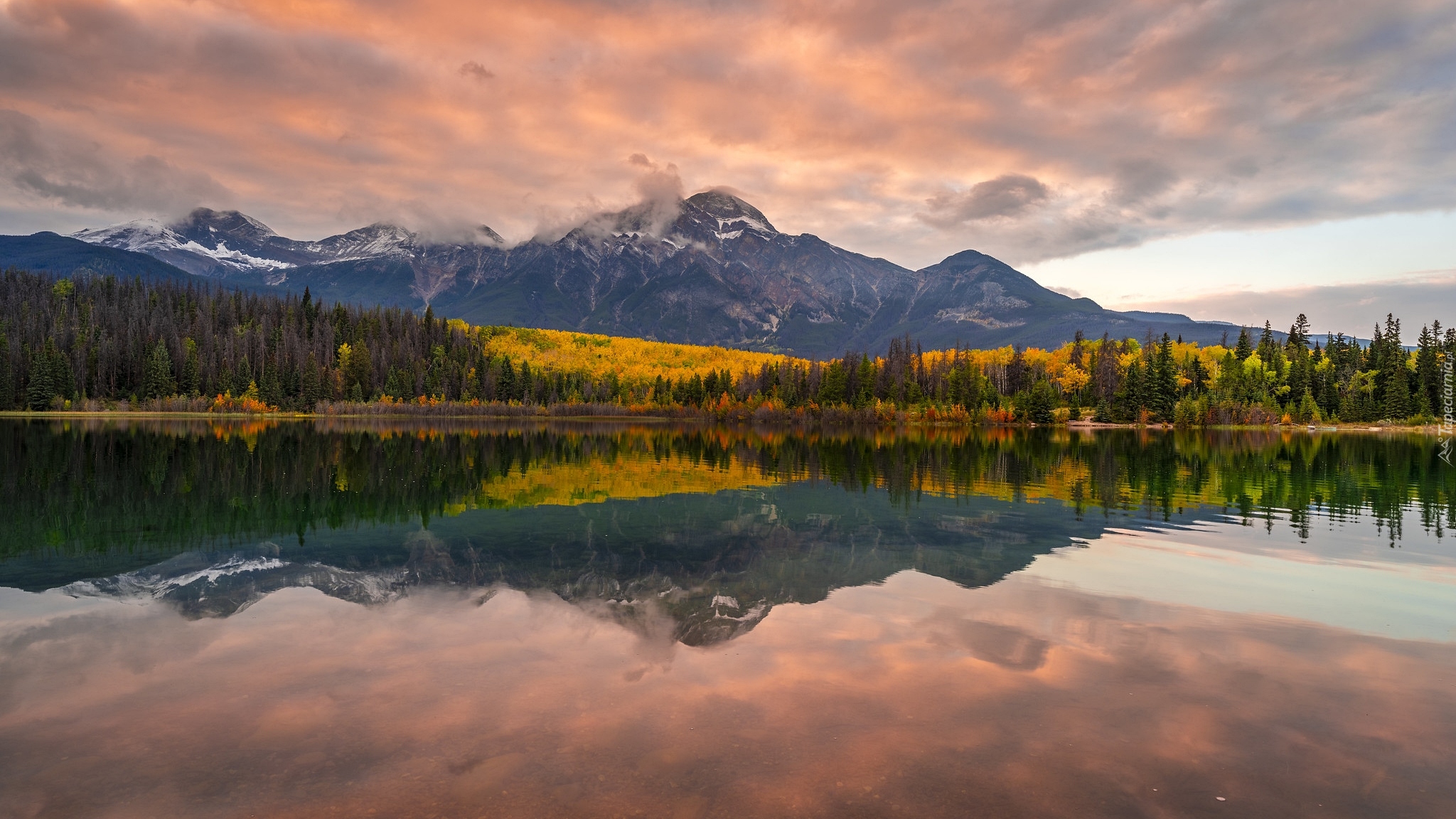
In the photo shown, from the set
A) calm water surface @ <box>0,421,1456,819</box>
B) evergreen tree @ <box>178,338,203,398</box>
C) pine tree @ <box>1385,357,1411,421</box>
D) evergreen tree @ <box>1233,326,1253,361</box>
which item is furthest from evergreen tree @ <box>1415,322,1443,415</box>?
evergreen tree @ <box>178,338,203,398</box>

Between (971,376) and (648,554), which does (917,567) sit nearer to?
(648,554)

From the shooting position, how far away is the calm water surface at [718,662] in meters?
8.36

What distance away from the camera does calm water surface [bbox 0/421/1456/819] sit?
8.36m

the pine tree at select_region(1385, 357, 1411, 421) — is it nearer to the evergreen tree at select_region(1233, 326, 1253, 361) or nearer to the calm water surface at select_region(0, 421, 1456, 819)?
the evergreen tree at select_region(1233, 326, 1253, 361)

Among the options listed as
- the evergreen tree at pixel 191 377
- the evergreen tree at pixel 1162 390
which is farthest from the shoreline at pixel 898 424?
the evergreen tree at pixel 191 377

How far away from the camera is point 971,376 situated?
197250 millimetres

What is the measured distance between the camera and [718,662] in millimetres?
12570

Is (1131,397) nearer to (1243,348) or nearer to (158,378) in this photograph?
(1243,348)

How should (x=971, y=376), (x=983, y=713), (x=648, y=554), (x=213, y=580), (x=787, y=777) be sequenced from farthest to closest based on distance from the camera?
1. (x=971, y=376)
2. (x=648, y=554)
3. (x=213, y=580)
4. (x=983, y=713)
5. (x=787, y=777)

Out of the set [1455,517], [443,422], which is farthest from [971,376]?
[1455,517]

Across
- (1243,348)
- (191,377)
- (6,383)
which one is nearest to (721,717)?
(6,383)

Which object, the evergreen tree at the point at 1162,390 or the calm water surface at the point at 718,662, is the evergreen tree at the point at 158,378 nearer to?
the calm water surface at the point at 718,662

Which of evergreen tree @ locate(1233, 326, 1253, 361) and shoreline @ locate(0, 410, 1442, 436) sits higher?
evergreen tree @ locate(1233, 326, 1253, 361)

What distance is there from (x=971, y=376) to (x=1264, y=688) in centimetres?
19427
